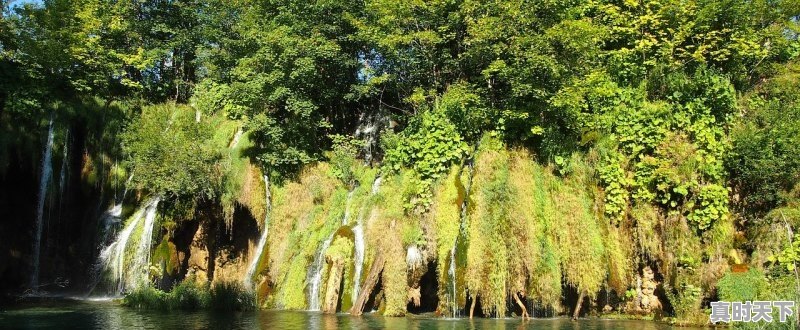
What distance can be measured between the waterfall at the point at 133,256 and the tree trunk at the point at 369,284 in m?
8.25

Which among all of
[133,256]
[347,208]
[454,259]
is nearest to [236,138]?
[133,256]

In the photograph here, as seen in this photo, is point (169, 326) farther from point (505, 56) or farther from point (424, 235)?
point (505, 56)

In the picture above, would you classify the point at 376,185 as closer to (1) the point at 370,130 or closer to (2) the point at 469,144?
(2) the point at 469,144

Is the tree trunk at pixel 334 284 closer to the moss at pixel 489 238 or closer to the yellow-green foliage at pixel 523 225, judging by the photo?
the moss at pixel 489 238

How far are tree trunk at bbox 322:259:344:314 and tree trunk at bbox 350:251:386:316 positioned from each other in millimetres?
889

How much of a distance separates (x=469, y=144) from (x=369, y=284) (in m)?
5.32

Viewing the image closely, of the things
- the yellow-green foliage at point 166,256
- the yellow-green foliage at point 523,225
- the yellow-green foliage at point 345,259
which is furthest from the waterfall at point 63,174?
the yellow-green foliage at point 523,225

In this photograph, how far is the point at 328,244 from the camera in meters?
19.8

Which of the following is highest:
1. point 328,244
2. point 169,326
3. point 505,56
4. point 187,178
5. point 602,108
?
point 505,56

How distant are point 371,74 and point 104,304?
39.4ft

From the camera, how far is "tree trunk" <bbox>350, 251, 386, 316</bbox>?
1788 centimetres

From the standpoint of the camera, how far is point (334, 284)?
1886 centimetres

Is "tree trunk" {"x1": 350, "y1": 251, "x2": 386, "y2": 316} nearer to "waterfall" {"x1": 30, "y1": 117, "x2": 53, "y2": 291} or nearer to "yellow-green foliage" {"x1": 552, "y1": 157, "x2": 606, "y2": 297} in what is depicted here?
"yellow-green foliage" {"x1": 552, "y1": 157, "x2": 606, "y2": 297}

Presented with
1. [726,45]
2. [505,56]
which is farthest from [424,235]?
[726,45]
